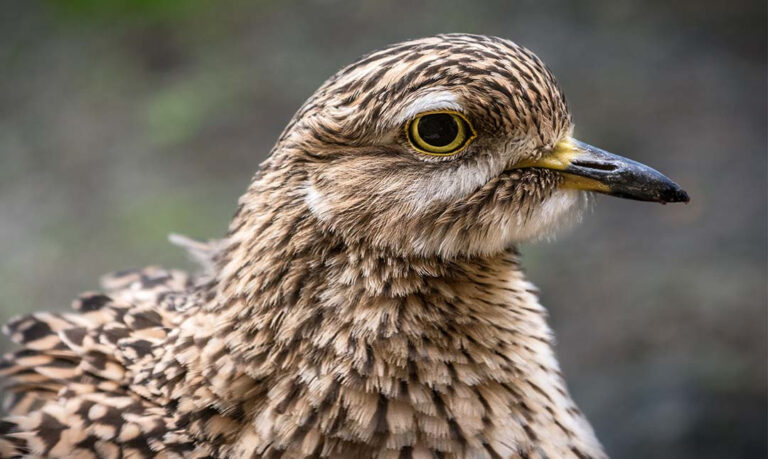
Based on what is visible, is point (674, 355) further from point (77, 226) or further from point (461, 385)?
point (77, 226)

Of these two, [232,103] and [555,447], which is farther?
[232,103]

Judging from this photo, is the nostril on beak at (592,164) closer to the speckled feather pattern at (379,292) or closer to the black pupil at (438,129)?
the speckled feather pattern at (379,292)

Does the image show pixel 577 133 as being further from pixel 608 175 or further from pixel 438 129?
pixel 438 129

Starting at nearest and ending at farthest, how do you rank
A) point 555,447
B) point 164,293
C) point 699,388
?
point 555,447 < point 164,293 < point 699,388

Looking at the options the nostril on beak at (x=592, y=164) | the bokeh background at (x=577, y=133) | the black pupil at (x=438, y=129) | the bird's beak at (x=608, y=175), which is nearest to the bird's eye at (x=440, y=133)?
the black pupil at (x=438, y=129)

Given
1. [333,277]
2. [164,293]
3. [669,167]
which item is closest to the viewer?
[333,277]

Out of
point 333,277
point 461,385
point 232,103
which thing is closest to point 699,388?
point 461,385
